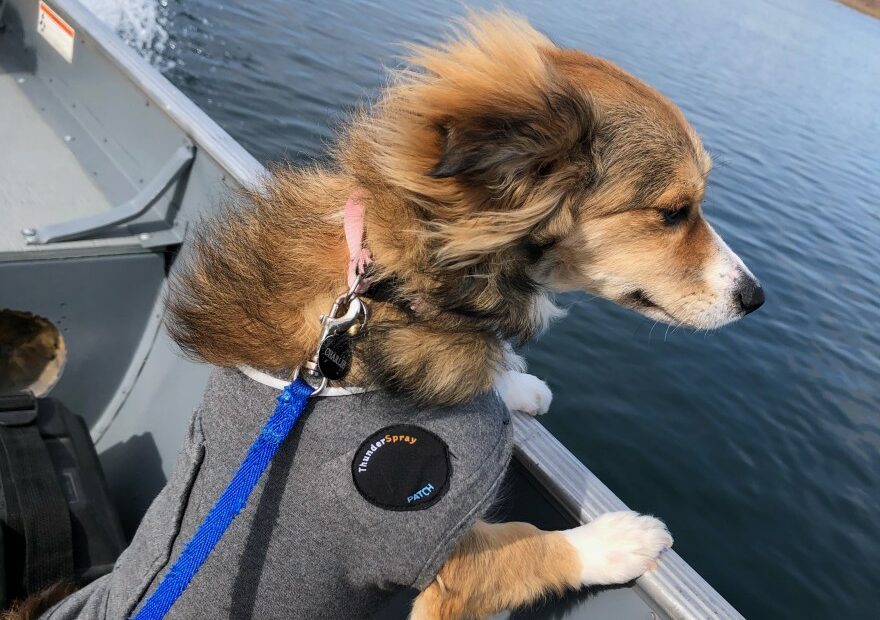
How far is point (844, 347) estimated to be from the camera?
718cm

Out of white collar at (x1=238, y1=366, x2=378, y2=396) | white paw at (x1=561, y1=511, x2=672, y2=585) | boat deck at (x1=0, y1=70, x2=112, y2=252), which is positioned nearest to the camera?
white collar at (x1=238, y1=366, x2=378, y2=396)

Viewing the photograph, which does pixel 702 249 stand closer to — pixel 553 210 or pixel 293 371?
pixel 553 210

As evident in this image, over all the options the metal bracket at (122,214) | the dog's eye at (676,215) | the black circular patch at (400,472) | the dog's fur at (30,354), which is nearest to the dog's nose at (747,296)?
the dog's eye at (676,215)

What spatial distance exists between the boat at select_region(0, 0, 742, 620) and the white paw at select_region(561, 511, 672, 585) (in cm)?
171

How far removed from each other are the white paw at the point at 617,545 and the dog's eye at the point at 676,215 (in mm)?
911

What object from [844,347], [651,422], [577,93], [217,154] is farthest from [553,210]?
[844,347]

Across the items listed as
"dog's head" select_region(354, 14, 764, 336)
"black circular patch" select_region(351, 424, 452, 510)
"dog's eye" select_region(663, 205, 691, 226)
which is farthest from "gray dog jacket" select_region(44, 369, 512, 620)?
"dog's eye" select_region(663, 205, 691, 226)

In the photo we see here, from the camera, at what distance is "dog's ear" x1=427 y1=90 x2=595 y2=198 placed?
1.63 meters

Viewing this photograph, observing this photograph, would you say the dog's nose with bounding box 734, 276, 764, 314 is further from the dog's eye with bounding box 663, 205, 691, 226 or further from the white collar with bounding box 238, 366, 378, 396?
the white collar with bounding box 238, 366, 378, 396

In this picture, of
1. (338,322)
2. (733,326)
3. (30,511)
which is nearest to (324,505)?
(338,322)

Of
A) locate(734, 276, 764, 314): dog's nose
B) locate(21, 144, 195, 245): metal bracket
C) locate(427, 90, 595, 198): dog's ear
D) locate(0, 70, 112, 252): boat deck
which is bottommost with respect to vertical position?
locate(0, 70, 112, 252): boat deck

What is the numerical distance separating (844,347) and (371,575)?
6836 millimetres

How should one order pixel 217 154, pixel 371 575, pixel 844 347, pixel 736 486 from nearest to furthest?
pixel 371 575 → pixel 217 154 → pixel 736 486 → pixel 844 347

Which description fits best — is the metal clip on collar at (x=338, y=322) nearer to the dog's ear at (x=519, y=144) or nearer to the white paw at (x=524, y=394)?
the dog's ear at (x=519, y=144)
